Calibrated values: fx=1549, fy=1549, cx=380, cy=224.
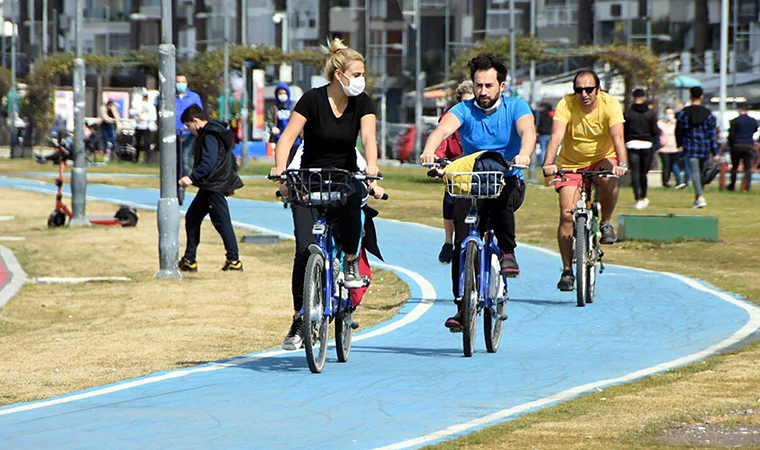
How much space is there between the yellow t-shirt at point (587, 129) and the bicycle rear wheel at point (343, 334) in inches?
162

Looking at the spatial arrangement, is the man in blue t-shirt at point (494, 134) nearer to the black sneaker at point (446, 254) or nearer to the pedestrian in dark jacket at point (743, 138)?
the black sneaker at point (446, 254)

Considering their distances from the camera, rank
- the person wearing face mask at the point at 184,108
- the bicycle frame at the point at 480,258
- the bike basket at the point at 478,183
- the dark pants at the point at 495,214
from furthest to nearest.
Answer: the person wearing face mask at the point at 184,108 → the dark pants at the point at 495,214 → the bicycle frame at the point at 480,258 → the bike basket at the point at 478,183

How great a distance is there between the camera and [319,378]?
8.56 meters

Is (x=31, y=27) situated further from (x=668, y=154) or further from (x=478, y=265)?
(x=478, y=265)

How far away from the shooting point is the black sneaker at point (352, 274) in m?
9.08

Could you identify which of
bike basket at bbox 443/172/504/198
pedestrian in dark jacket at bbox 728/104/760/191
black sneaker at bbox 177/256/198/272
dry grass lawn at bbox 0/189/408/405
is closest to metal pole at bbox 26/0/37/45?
pedestrian in dark jacket at bbox 728/104/760/191

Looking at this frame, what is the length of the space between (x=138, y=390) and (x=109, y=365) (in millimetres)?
1241

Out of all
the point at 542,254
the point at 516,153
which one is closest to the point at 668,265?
the point at 542,254

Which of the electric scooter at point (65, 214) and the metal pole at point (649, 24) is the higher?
the metal pole at point (649, 24)

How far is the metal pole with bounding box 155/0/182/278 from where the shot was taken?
15.5 meters

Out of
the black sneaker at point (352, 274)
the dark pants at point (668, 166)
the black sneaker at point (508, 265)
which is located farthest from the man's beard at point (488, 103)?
the dark pants at point (668, 166)

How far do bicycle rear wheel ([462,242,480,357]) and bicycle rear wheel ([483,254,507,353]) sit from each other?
0.47ft

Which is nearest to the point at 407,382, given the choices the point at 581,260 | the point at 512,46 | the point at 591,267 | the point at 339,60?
the point at 339,60

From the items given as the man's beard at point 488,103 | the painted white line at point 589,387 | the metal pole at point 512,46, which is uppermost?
the metal pole at point 512,46
